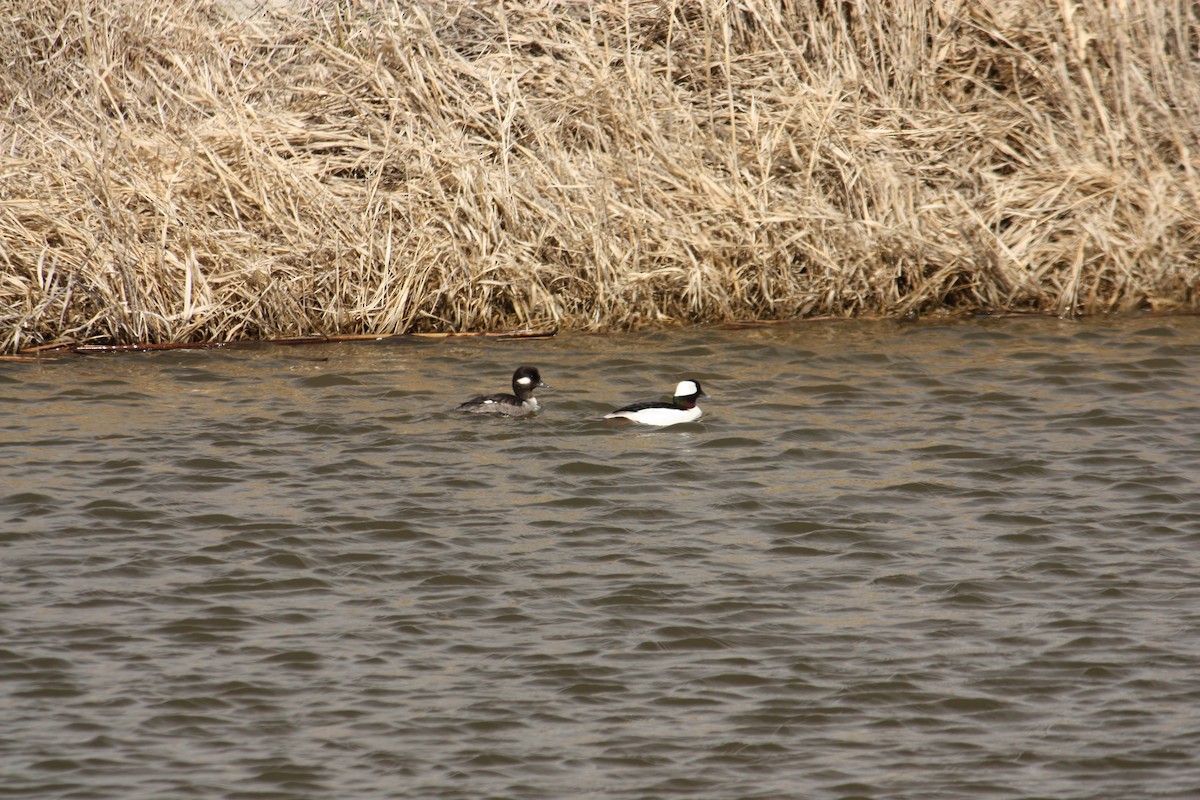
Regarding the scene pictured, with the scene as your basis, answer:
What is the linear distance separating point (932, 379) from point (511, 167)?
370 cm

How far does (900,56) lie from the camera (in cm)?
1291

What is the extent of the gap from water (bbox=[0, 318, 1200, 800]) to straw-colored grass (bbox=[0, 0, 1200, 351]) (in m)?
0.65

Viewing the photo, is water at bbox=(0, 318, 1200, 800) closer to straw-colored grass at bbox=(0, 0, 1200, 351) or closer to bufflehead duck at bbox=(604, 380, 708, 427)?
bufflehead duck at bbox=(604, 380, 708, 427)

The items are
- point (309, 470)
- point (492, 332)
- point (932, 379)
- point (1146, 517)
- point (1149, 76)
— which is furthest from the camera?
point (1149, 76)

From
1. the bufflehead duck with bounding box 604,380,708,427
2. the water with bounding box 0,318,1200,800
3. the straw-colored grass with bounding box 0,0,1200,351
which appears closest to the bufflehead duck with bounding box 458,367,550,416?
the water with bounding box 0,318,1200,800

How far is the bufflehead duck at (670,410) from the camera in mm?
9805

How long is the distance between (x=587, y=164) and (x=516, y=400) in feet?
9.53

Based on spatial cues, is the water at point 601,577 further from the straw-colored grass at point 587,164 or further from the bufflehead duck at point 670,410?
the straw-colored grass at point 587,164

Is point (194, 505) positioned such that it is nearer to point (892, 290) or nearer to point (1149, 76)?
point (892, 290)

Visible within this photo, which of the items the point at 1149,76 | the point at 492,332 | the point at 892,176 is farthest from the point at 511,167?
the point at 1149,76

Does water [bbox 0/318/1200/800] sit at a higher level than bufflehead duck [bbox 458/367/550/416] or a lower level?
lower

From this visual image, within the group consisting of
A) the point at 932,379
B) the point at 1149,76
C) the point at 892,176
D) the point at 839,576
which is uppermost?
the point at 1149,76

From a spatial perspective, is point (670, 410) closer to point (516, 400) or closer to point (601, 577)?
point (516, 400)

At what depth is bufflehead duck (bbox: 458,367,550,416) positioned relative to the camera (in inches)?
389
